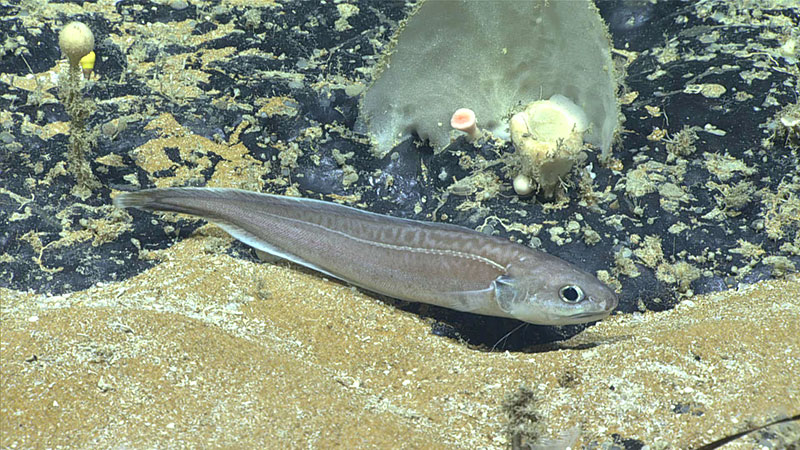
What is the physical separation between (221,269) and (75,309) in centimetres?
89

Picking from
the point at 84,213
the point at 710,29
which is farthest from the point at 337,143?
Result: the point at 710,29

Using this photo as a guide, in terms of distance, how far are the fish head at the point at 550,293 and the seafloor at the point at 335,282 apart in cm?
24

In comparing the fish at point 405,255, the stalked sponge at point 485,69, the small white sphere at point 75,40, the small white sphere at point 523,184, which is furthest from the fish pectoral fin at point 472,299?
the small white sphere at point 75,40

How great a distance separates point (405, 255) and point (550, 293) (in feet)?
2.91

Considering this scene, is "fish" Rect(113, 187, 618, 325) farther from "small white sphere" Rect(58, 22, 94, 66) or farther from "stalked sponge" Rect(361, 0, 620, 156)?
"stalked sponge" Rect(361, 0, 620, 156)

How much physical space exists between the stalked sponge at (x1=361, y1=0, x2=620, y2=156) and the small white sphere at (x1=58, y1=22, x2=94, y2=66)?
1990 millimetres

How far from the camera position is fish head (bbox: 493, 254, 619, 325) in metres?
3.51

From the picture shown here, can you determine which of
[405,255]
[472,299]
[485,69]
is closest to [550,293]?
[472,299]

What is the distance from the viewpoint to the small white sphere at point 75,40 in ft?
12.6

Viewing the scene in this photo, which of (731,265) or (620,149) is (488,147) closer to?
(620,149)

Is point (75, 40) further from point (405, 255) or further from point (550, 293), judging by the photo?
point (550, 293)

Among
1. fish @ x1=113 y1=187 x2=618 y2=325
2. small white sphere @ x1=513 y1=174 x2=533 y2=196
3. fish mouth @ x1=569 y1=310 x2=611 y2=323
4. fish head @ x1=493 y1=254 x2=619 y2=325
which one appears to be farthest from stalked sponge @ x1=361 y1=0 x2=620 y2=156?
fish mouth @ x1=569 y1=310 x2=611 y2=323

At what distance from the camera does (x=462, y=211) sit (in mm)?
4492

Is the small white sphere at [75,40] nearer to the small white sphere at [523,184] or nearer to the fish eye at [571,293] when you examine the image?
the small white sphere at [523,184]
